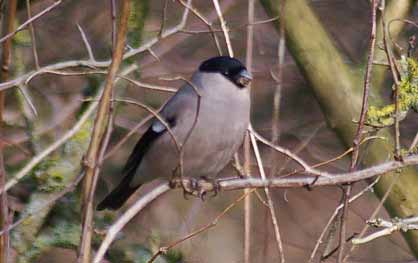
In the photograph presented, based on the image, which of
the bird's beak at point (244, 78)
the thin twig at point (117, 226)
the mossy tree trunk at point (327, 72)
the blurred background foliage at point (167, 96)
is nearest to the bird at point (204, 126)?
the bird's beak at point (244, 78)

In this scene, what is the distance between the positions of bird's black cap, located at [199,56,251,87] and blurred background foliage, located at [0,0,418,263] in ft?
0.77

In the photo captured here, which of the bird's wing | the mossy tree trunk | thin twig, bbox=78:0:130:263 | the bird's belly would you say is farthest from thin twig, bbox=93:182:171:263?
the mossy tree trunk

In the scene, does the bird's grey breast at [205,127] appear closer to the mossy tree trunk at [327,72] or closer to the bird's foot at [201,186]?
the bird's foot at [201,186]

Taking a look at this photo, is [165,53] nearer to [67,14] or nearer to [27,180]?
[67,14]

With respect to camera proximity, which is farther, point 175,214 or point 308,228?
point 308,228

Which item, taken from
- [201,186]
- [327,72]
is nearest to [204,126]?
[201,186]

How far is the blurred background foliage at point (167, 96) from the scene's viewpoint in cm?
417

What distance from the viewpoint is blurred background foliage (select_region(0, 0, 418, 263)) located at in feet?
13.7

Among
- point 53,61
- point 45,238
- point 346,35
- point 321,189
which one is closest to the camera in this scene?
point 45,238

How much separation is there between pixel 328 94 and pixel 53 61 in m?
1.72

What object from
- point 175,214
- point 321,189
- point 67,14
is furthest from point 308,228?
point 67,14

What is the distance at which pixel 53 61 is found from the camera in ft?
18.0

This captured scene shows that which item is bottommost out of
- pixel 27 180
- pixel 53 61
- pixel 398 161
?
pixel 398 161

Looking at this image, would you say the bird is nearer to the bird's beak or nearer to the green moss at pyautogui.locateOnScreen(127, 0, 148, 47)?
the bird's beak
